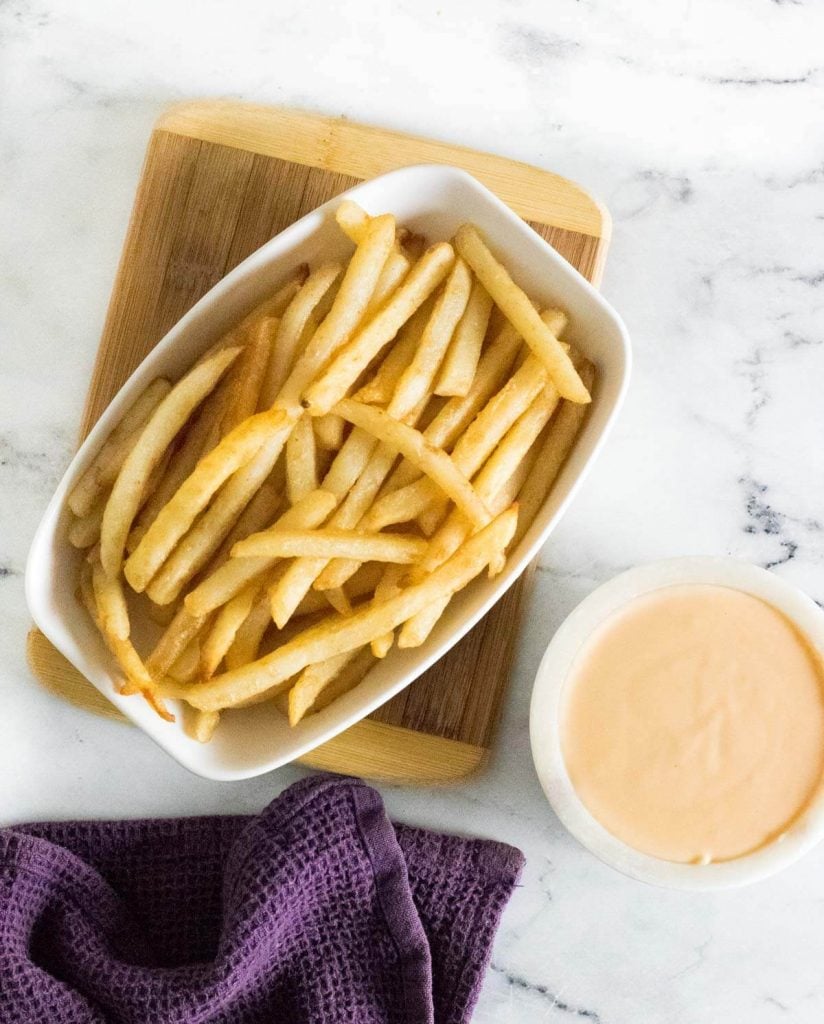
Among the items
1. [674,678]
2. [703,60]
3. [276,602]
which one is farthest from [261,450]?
[703,60]

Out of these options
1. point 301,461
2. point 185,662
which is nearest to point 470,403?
point 301,461

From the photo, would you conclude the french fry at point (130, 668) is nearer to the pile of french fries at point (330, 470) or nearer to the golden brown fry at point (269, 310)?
the pile of french fries at point (330, 470)

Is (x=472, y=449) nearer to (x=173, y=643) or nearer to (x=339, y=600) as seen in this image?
(x=339, y=600)

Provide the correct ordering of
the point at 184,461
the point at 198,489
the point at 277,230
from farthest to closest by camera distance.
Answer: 1. the point at 277,230
2. the point at 184,461
3. the point at 198,489

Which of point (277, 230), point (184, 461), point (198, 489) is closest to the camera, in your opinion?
point (198, 489)

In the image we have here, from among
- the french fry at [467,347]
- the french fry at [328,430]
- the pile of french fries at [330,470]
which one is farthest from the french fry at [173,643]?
the french fry at [467,347]

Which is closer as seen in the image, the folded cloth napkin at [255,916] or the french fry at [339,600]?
the french fry at [339,600]
